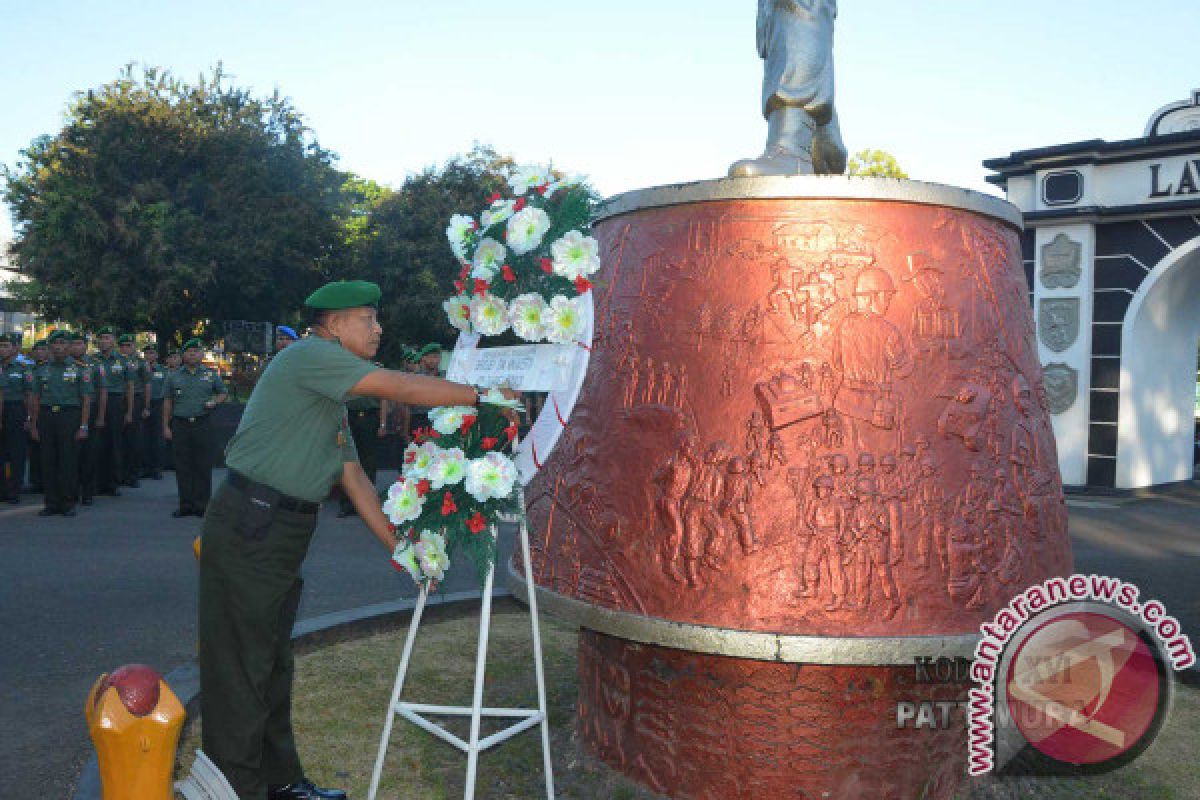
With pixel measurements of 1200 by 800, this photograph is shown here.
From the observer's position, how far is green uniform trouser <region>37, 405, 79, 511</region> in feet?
37.1

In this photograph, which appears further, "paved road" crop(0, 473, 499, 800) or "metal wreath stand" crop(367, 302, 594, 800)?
"paved road" crop(0, 473, 499, 800)

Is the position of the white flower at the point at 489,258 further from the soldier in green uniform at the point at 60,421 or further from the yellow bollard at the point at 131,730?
the soldier in green uniform at the point at 60,421

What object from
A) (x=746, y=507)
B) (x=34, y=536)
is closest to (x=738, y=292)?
(x=746, y=507)

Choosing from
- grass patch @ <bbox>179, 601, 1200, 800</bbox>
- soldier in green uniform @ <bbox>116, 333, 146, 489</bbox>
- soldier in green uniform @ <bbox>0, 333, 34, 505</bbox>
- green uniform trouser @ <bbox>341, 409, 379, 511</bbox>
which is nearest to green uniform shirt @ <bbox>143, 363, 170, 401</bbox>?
soldier in green uniform @ <bbox>116, 333, 146, 489</bbox>

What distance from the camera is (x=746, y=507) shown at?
3621mm

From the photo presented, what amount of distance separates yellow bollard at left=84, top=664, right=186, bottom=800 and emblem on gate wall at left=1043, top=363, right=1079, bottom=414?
620 inches

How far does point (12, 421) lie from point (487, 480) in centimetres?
1158

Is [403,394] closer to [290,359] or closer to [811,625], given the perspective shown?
[290,359]

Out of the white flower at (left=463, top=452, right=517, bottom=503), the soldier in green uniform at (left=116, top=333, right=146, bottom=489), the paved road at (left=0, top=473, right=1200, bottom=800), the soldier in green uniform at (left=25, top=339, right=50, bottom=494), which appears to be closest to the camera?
the white flower at (left=463, top=452, right=517, bottom=503)

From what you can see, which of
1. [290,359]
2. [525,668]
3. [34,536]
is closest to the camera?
[290,359]

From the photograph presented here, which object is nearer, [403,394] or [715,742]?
[403,394]

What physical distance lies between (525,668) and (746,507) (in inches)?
109

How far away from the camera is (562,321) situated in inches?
143

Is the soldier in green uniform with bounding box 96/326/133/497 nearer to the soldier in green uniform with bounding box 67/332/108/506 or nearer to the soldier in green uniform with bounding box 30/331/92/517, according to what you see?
the soldier in green uniform with bounding box 67/332/108/506
